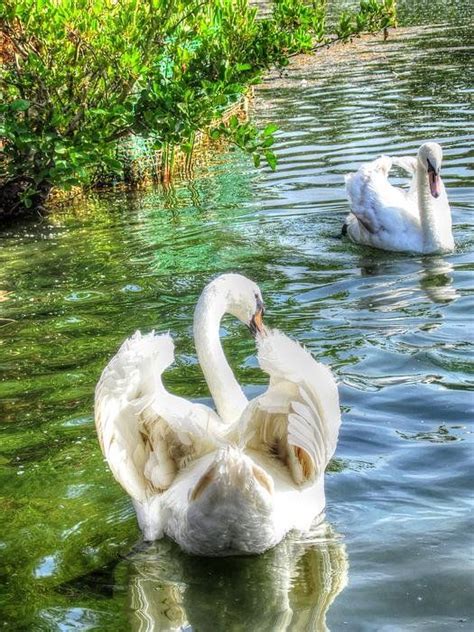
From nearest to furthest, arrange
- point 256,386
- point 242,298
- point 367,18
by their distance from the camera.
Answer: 1. point 242,298
2. point 256,386
3. point 367,18

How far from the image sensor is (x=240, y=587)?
4.75 meters

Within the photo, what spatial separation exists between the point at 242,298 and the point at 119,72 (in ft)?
18.4

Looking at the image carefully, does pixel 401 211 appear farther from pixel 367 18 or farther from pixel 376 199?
pixel 367 18

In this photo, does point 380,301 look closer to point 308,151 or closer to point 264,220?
point 264,220

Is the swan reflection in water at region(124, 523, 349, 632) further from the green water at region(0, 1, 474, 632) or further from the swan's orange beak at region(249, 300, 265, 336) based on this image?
the swan's orange beak at region(249, 300, 265, 336)

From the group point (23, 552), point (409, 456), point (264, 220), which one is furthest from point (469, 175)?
point (23, 552)

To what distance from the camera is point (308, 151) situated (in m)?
15.4

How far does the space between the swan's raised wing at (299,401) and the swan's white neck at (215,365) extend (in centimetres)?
58

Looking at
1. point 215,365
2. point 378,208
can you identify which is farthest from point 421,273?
point 215,365

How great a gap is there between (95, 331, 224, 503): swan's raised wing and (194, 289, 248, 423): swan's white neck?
0.29m

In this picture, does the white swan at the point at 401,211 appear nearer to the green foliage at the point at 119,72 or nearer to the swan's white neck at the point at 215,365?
the green foliage at the point at 119,72

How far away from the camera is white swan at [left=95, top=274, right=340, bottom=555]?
4.58 meters

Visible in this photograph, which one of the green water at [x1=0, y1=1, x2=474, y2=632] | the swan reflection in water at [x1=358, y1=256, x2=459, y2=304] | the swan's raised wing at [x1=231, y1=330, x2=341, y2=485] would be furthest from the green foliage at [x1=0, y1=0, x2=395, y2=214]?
the swan's raised wing at [x1=231, y1=330, x2=341, y2=485]

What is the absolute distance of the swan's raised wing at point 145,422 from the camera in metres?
4.89
